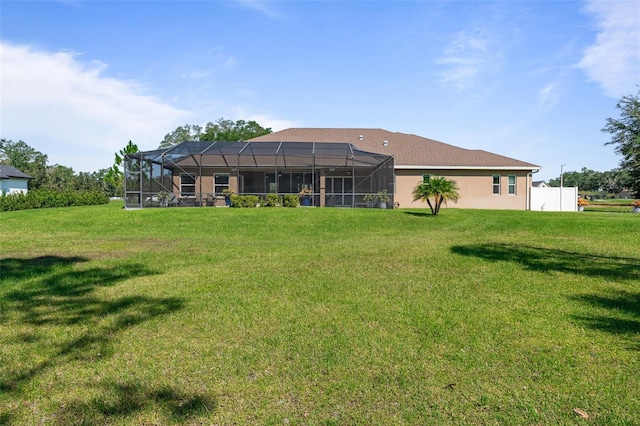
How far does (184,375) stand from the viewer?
3.21m

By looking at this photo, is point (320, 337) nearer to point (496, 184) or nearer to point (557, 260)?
point (557, 260)

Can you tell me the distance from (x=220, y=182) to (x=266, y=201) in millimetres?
5522

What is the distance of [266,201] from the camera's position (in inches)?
829

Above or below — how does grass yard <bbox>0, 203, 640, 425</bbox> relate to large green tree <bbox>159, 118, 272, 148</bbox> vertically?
below

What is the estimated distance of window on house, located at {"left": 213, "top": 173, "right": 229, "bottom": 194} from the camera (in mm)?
25109

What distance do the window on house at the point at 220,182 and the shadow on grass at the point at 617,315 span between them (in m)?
21.8

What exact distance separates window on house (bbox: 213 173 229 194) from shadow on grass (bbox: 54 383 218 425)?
22739mm

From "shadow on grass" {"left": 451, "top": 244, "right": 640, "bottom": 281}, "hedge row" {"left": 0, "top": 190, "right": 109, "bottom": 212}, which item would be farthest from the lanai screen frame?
"shadow on grass" {"left": 451, "top": 244, "right": 640, "bottom": 281}

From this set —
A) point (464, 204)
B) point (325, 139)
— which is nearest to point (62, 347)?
point (464, 204)

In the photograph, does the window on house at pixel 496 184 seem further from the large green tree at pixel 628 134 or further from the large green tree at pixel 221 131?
the large green tree at pixel 221 131

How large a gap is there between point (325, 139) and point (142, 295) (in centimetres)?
2546

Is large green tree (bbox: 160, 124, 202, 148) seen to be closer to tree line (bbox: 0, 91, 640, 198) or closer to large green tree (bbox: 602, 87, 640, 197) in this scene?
tree line (bbox: 0, 91, 640, 198)

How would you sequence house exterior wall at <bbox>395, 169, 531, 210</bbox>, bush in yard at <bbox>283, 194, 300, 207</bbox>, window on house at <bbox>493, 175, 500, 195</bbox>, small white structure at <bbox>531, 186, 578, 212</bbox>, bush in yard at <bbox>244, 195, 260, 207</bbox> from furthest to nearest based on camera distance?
small white structure at <bbox>531, 186, 578, 212</bbox>
window on house at <bbox>493, 175, 500, 195</bbox>
house exterior wall at <bbox>395, 169, 531, 210</bbox>
bush in yard at <bbox>283, 194, 300, 207</bbox>
bush in yard at <bbox>244, 195, 260, 207</bbox>

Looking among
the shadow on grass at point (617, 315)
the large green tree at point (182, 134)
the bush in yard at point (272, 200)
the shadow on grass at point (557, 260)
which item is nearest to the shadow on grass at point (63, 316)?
the shadow on grass at point (617, 315)
